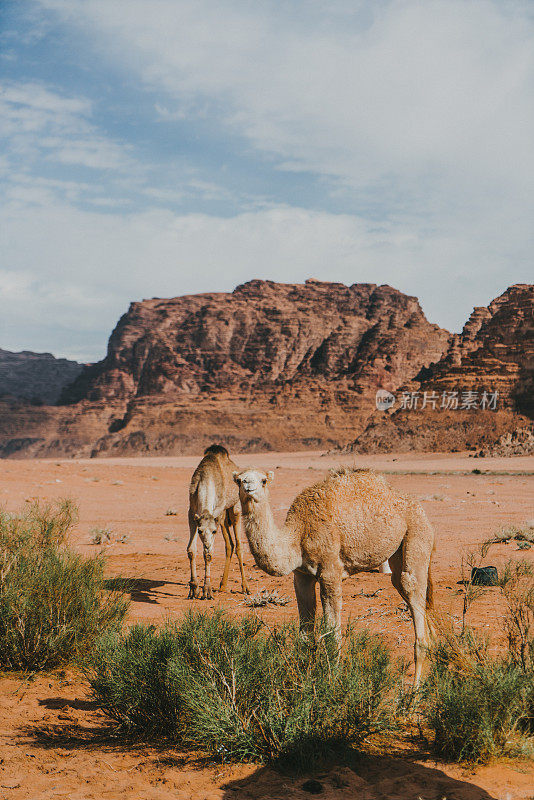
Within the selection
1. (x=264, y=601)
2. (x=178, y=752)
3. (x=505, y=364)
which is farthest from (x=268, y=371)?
(x=178, y=752)

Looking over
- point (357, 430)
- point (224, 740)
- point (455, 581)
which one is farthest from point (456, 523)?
point (357, 430)

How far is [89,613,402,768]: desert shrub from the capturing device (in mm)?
4395

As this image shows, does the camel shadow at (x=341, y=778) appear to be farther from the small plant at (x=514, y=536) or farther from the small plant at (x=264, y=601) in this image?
the small plant at (x=514, y=536)

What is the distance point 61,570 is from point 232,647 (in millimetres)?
2621

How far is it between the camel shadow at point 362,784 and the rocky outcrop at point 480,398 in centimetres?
7029

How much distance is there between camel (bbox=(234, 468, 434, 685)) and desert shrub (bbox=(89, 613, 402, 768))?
1.36 ft

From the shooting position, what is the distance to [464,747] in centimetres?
430

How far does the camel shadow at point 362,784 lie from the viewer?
3961 mm

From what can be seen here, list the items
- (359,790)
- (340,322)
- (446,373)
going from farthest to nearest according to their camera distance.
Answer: (340,322)
(446,373)
(359,790)

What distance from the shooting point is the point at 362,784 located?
413 cm

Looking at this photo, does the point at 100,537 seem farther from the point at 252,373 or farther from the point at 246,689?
the point at 252,373

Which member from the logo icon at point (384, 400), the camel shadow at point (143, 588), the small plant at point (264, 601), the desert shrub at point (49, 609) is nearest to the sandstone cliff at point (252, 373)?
the logo icon at point (384, 400)

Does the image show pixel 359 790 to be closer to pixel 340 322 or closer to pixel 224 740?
pixel 224 740

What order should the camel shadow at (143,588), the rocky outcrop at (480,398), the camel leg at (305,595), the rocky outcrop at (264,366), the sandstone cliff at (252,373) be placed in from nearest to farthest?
the camel leg at (305,595) → the camel shadow at (143,588) → the rocky outcrop at (480,398) → the rocky outcrop at (264,366) → the sandstone cliff at (252,373)
